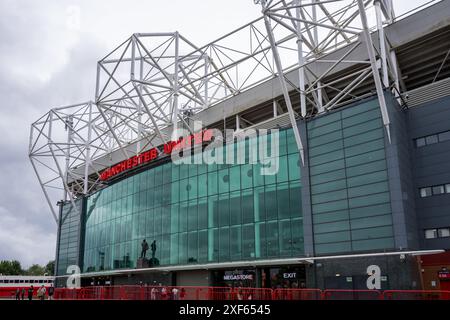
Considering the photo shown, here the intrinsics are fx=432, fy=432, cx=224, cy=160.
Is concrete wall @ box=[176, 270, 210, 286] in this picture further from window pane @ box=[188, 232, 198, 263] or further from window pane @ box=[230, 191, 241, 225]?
window pane @ box=[230, 191, 241, 225]

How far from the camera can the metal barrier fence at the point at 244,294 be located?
21.0 meters

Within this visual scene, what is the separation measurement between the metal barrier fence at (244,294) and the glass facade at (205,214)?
7.56 metres

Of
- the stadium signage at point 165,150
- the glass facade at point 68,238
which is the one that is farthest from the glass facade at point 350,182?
the glass facade at point 68,238

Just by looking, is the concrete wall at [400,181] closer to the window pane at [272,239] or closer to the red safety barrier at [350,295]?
the red safety barrier at [350,295]

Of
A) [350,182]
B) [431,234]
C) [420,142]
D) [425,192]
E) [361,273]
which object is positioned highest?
[420,142]

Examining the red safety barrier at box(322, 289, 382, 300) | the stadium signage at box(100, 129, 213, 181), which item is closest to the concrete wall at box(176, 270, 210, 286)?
the stadium signage at box(100, 129, 213, 181)

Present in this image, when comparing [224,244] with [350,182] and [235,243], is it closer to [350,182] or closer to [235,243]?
[235,243]

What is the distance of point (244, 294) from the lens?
981 inches

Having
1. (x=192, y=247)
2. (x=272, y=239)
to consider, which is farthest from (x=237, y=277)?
(x=192, y=247)

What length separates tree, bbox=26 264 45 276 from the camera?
180 metres

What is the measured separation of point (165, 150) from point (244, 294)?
868 inches

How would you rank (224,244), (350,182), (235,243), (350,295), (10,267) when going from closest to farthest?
(350,295), (350,182), (235,243), (224,244), (10,267)
